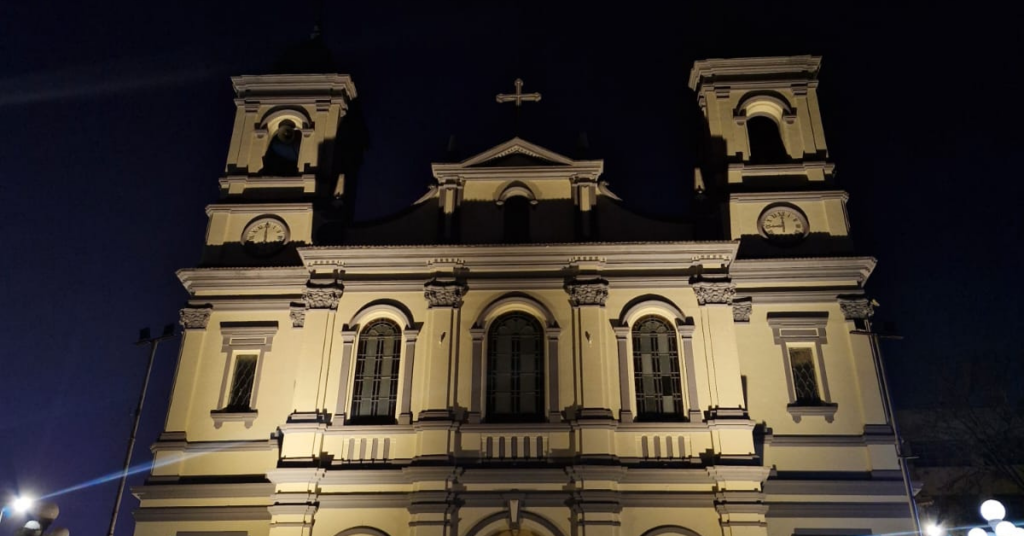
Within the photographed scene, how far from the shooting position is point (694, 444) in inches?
→ 723

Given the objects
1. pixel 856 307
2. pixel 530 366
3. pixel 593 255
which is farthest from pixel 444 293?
pixel 856 307

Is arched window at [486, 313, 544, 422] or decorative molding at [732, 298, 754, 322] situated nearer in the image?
arched window at [486, 313, 544, 422]

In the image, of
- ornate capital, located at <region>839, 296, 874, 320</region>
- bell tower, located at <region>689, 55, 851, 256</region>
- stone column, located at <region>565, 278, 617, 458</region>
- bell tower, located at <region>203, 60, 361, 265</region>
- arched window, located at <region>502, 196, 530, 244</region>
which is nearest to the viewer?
stone column, located at <region>565, 278, 617, 458</region>

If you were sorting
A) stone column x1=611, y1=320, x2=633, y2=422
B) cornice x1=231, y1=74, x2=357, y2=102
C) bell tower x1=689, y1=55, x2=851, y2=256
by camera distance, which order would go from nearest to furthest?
stone column x1=611, y1=320, x2=633, y2=422 < bell tower x1=689, y1=55, x2=851, y2=256 < cornice x1=231, y1=74, x2=357, y2=102

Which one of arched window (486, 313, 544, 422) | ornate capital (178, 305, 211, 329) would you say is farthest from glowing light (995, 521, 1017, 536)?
ornate capital (178, 305, 211, 329)

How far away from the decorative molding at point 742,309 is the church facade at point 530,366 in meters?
0.05

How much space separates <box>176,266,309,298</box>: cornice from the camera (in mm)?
21562

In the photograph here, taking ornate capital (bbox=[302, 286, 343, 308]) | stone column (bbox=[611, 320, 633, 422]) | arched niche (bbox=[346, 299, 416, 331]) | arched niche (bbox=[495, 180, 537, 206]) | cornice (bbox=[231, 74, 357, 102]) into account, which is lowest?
stone column (bbox=[611, 320, 633, 422])

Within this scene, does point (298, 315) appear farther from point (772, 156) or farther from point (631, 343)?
point (772, 156)

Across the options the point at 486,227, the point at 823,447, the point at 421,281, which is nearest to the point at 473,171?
the point at 486,227

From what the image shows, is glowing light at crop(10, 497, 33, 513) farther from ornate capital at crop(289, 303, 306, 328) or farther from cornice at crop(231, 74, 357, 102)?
cornice at crop(231, 74, 357, 102)

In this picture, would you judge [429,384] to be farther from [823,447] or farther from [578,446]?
[823,447]

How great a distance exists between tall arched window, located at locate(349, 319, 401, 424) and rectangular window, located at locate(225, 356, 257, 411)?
2885 millimetres

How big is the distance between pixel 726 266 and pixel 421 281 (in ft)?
24.5
